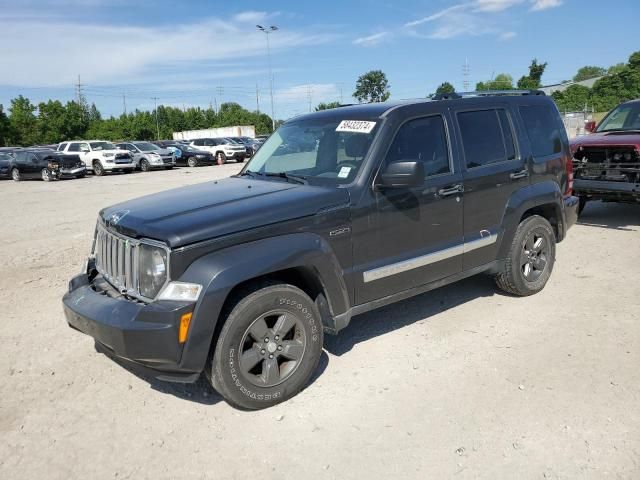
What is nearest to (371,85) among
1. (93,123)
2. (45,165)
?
(93,123)

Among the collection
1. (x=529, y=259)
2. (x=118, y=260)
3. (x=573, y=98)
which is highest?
(x=573, y=98)

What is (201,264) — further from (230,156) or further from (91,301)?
(230,156)

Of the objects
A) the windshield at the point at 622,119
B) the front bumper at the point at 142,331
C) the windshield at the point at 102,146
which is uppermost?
the windshield at the point at 102,146

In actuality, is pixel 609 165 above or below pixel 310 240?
above

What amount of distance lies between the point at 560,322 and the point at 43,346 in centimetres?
457

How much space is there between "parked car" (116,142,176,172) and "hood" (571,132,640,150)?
2332 cm

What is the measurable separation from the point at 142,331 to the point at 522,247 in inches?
146

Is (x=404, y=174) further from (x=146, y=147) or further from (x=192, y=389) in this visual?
(x=146, y=147)

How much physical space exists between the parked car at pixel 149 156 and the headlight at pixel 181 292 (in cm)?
2628

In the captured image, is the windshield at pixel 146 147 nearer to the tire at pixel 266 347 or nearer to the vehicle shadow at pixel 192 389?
the vehicle shadow at pixel 192 389

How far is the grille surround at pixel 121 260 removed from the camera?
10.9 ft

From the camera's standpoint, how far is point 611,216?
9.35 m

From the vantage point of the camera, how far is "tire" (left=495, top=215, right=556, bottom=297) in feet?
16.7

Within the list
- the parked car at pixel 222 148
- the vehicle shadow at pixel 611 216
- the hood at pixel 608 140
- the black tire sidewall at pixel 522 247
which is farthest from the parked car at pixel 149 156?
the black tire sidewall at pixel 522 247
